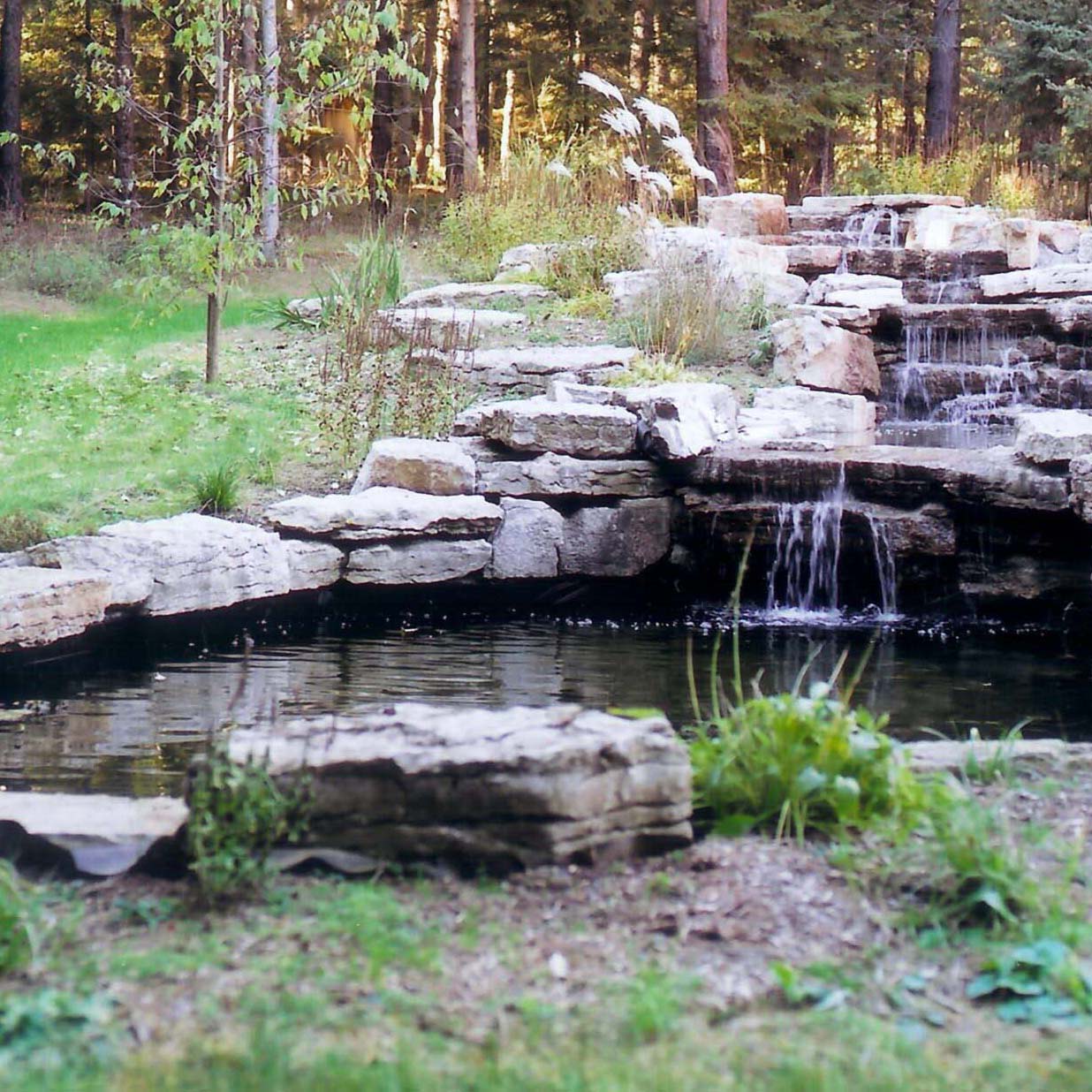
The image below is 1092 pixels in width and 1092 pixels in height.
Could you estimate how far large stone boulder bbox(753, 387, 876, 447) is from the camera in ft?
28.2

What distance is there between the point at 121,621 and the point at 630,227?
657cm

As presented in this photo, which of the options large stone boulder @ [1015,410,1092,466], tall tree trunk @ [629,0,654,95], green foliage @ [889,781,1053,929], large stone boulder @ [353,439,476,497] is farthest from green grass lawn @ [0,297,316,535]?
tall tree trunk @ [629,0,654,95]

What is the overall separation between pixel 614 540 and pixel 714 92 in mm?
11506

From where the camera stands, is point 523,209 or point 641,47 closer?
point 523,209

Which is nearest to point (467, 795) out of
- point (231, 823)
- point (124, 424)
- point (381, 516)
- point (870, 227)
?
point (231, 823)

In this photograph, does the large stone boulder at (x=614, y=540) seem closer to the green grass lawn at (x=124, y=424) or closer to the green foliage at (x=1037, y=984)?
the green grass lawn at (x=124, y=424)

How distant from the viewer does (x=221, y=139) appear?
8938 mm

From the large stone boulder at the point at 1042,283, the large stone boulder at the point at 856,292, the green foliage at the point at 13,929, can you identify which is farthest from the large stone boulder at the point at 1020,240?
the green foliage at the point at 13,929

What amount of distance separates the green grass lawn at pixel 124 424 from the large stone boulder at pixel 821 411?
116 inches

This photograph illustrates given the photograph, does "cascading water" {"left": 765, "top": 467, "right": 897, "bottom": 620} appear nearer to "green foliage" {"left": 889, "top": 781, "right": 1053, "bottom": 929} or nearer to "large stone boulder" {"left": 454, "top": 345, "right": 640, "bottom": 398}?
"large stone boulder" {"left": 454, "top": 345, "right": 640, "bottom": 398}

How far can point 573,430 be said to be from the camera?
725 cm

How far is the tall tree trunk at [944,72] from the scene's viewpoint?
19.7m

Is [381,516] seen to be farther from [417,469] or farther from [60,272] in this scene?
[60,272]

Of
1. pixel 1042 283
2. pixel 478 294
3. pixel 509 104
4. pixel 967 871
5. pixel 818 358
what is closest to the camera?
pixel 967 871
